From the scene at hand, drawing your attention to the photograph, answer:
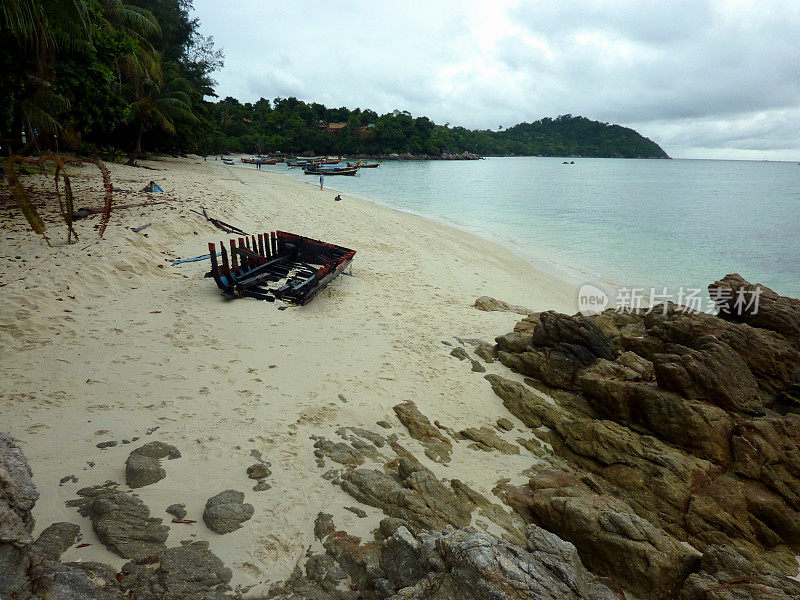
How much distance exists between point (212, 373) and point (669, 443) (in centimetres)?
686

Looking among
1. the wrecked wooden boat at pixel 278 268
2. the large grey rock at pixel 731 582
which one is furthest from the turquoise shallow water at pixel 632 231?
the large grey rock at pixel 731 582

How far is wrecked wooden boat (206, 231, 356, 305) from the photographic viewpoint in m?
8.91

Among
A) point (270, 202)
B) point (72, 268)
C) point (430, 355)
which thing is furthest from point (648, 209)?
point (72, 268)

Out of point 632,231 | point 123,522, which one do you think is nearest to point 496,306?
point 123,522

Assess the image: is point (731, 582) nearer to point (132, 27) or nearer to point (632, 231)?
point (632, 231)

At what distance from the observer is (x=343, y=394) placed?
20.0 ft

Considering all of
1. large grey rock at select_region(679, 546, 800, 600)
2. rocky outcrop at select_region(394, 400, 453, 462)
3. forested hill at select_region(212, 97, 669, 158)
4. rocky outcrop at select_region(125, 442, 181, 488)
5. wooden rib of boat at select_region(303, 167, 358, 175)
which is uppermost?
forested hill at select_region(212, 97, 669, 158)

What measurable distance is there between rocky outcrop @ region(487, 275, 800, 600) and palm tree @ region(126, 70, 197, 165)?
1306 inches

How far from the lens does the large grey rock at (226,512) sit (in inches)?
138

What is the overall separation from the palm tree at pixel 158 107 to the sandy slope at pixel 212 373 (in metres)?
22.8

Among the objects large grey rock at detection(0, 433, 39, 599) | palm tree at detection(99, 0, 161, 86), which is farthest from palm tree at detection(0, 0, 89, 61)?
palm tree at detection(99, 0, 161, 86)

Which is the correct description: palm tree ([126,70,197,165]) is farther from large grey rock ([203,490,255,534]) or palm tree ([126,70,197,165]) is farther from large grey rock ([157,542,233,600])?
large grey rock ([157,542,233,600])

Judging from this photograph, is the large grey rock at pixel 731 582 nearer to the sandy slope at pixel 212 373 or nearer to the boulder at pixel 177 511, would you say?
the sandy slope at pixel 212 373

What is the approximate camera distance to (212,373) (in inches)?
237
